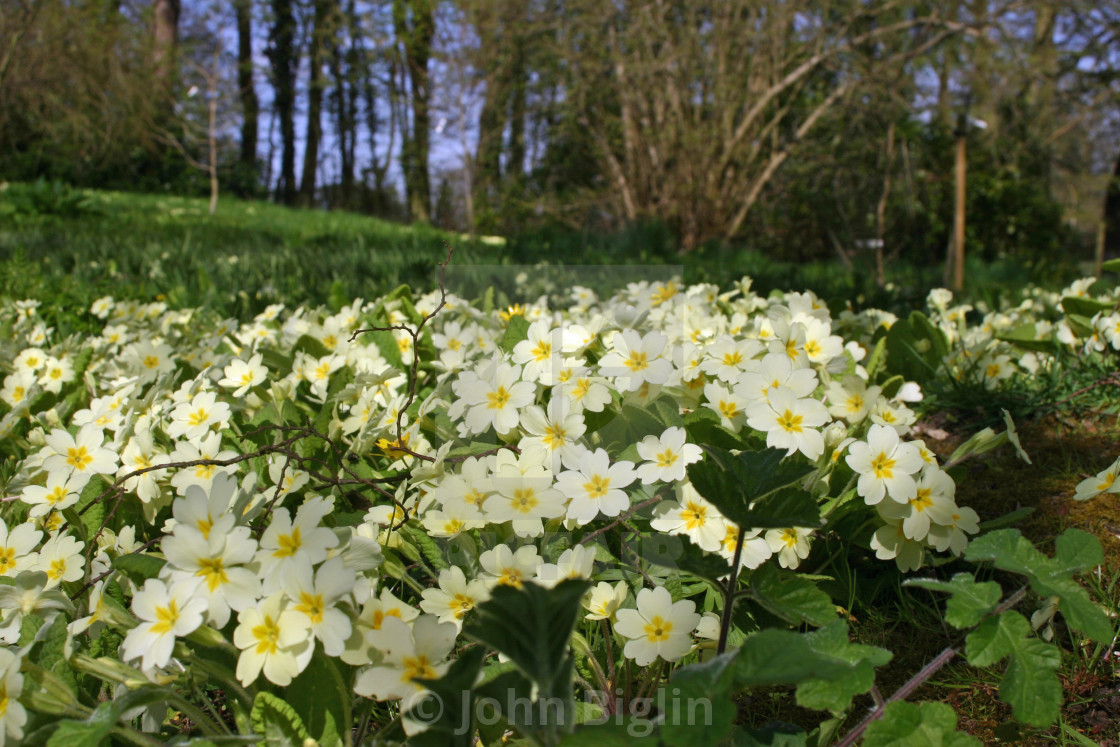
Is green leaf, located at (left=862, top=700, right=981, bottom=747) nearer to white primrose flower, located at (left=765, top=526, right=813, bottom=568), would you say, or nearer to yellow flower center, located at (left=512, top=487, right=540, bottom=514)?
white primrose flower, located at (left=765, top=526, right=813, bottom=568)

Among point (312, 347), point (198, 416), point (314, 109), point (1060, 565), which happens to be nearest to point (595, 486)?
point (1060, 565)

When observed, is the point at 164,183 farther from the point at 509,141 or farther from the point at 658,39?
the point at 658,39

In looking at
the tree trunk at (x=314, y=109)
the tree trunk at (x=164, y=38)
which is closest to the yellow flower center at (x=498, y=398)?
the tree trunk at (x=164, y=38)

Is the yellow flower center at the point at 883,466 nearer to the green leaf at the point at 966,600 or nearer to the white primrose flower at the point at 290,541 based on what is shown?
the green leaf at the point at 966,600

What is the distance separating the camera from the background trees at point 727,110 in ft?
26.0

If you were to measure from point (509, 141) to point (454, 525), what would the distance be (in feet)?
43.8

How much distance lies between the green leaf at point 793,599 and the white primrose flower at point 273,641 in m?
0.52

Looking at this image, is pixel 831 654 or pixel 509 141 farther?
pixel 509 141

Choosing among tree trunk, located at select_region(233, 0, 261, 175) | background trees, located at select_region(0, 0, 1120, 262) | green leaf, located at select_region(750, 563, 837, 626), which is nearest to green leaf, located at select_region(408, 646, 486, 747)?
green leaf, located at select_region(750, 563, 837, 626)

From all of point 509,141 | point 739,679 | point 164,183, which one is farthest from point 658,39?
point 164,183

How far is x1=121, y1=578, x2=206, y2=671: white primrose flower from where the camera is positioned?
763 mm

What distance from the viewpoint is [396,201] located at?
24719mm

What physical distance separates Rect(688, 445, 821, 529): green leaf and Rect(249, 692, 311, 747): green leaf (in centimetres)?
54

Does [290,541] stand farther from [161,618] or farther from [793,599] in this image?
[793,599]
